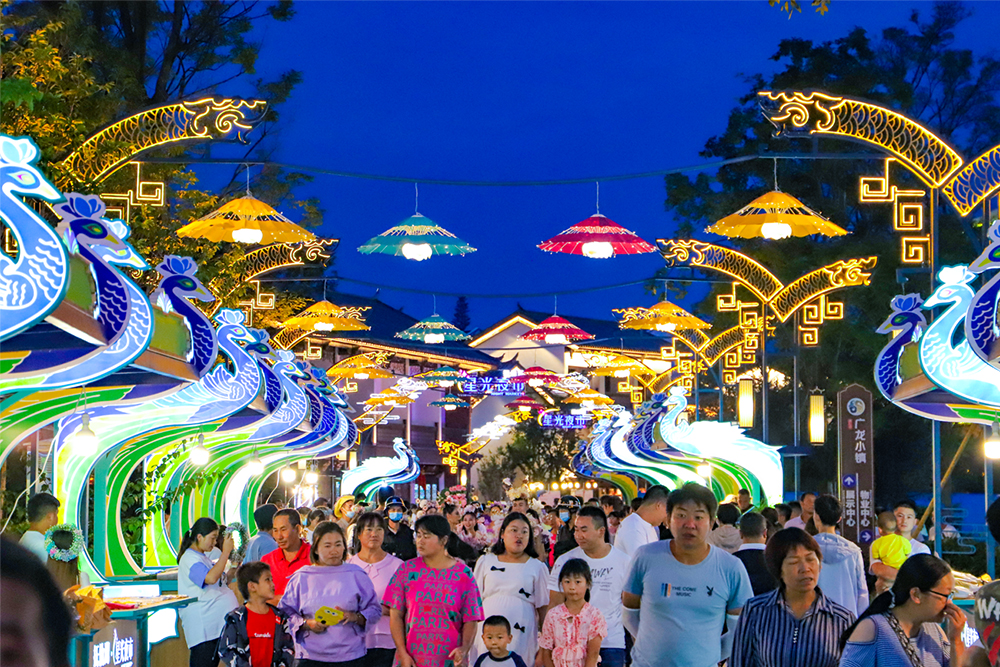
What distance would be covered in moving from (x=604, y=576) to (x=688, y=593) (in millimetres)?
2907

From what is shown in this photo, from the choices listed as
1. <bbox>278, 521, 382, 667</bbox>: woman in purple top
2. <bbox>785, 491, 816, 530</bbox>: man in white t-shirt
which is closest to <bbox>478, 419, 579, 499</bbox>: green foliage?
<bbox>785, 491, 816, 530</bbox>: man in white t-shirt

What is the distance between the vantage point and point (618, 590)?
9367 millimetres

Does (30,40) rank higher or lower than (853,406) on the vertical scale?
higher

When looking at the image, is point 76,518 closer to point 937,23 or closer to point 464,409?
point 937,23

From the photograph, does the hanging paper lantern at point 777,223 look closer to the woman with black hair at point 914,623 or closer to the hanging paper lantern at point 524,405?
the woman with black hair at point 914,623

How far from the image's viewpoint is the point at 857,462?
18797 millimetres

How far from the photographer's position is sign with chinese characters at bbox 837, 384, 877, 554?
18719 millimetres

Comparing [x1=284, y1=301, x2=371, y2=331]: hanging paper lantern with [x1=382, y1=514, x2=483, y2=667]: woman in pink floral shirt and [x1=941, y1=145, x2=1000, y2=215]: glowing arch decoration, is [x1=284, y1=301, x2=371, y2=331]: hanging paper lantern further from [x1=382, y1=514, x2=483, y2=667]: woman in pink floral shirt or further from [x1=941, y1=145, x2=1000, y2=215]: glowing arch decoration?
[x1=382, y1=514, x2=483, y2=667]: woman in pink floral shirt

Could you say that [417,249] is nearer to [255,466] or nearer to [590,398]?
[255,466]

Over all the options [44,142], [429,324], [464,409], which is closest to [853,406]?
[44,142]

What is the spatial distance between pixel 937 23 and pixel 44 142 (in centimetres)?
2697

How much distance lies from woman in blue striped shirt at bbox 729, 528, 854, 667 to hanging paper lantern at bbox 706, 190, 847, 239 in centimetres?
1150

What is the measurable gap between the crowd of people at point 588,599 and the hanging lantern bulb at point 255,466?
12.2 metres

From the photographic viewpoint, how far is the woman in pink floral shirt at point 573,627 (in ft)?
26.6
